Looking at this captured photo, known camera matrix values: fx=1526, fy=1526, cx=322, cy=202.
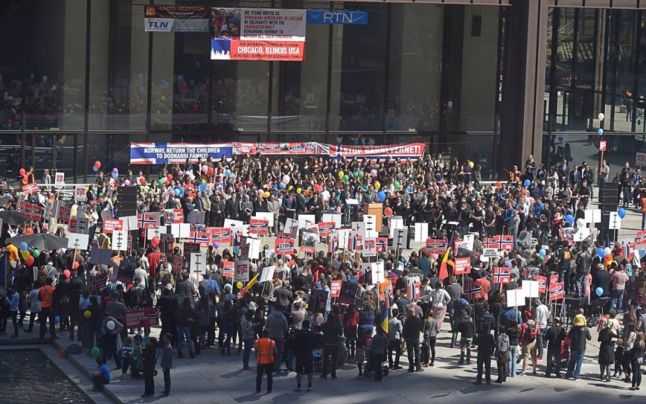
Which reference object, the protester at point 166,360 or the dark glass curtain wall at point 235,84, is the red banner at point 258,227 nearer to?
the protester at point 166,360

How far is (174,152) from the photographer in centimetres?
5184

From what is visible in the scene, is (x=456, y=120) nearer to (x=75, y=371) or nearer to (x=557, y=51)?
(x=557, y=51)

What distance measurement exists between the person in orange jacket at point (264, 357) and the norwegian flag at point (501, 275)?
630 cm

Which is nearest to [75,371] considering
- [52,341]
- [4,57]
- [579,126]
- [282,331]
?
[52,341]

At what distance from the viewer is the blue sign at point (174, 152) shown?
169 ft

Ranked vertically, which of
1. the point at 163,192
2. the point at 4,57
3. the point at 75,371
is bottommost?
the point at 75,371

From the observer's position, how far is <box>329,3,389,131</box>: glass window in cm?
5497

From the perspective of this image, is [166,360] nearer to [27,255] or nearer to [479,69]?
[27,255]

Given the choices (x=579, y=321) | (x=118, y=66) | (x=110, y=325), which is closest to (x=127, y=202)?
(x=110, y=325)

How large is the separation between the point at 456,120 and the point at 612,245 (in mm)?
18587

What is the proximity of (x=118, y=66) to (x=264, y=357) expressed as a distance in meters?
26.4

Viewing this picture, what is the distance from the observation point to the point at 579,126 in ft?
189

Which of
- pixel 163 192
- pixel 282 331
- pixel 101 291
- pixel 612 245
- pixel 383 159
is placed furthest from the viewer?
pixel 383 159

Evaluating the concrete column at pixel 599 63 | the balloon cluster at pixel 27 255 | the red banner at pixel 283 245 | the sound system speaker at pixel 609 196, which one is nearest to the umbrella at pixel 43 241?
the balloon cluster at pixel 27 255
